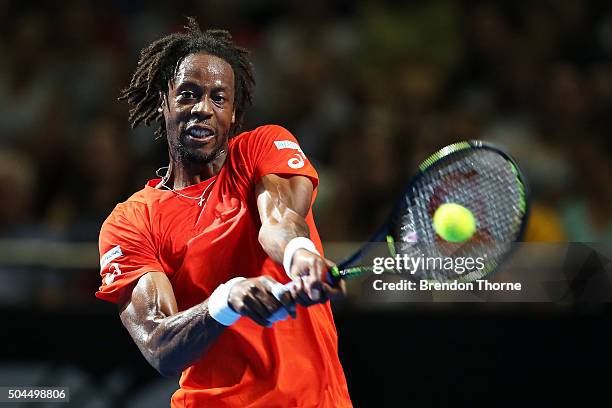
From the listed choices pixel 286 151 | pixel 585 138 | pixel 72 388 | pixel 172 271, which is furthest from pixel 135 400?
pixel 585 138

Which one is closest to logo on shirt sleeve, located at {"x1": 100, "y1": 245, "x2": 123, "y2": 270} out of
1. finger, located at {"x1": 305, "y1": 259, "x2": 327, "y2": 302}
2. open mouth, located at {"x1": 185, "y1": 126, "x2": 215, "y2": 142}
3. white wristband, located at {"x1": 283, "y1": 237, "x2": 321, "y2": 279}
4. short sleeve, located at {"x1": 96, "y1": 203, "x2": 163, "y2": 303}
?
short sleeve, located at {"x1": 96, "y1": 203, "x2": 163, "y2": 303}

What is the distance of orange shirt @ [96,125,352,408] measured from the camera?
3248 mm

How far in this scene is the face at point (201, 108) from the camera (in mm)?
3504

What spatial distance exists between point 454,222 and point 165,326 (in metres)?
1.04

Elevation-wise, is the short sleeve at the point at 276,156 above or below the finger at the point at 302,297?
above

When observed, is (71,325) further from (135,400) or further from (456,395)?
(456,395)

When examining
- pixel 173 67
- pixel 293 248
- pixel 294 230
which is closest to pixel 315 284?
pixel 293 248

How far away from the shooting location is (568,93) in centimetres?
624

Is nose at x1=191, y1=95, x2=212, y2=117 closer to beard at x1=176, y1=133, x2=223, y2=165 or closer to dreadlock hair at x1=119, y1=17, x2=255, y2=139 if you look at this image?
beard at x1=176, y1=133, x2=223, y2=165

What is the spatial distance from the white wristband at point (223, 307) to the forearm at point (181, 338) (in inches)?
1.2

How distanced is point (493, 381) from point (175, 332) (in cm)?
191

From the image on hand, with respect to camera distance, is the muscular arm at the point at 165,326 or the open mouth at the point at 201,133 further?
the open mouth at the point at 201,133

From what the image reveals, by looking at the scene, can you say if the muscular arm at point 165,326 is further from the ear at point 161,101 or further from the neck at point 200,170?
the ear at point 161,101

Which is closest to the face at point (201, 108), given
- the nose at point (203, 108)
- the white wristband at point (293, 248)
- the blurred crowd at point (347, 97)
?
the nose at point (203, 108)
